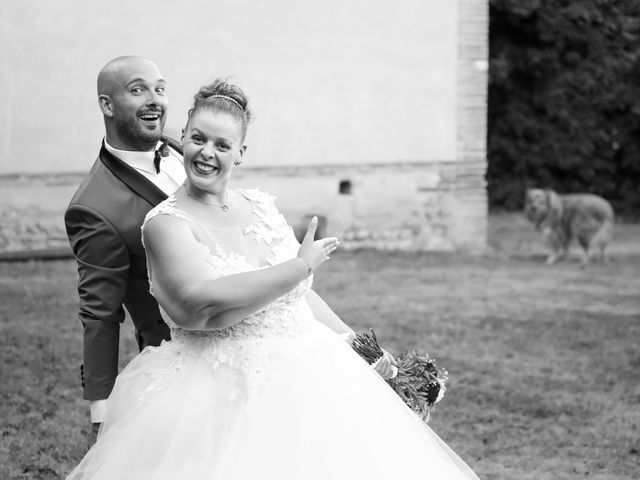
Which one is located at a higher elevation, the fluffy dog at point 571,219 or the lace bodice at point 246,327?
the lace bodice at point 246,327

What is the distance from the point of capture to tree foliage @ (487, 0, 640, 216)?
19.6 m

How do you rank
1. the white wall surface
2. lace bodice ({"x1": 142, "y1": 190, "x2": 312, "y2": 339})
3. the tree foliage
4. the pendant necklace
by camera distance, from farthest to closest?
the tree foliage
the white wall surface
the pendant necklace
lace bodice ({"x1": 142, "y1": 190, "x2": 312, "y2": 339})

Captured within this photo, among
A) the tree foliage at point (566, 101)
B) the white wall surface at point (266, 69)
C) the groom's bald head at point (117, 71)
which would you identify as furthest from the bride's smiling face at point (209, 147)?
the tree foliage at point (566, 101)

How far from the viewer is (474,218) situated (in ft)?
45.2

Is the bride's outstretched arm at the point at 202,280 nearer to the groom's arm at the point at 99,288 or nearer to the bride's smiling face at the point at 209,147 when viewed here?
the bride's smiling face at the point at 209,147

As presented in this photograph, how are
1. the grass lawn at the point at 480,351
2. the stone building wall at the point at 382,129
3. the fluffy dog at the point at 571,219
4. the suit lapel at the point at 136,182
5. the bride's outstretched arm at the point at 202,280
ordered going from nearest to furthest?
the bride's outstretched arm at the point at 202,280 < the suit lapel at the point at 136,182 < the grass lawn at the point at 480,351 < the stone building wall at the point at 382,129 < the fluffy dog at the point at 571,219

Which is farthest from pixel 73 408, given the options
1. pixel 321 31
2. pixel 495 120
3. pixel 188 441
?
pixel 495 120

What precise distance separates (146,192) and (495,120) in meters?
17.4

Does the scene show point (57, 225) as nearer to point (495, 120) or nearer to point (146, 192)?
point (146, 192)

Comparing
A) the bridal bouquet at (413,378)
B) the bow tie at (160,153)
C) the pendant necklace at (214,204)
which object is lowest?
the bridal bouquet at (413,378)

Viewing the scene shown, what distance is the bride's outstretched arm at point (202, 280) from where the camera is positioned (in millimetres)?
2745

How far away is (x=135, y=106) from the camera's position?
333 cm

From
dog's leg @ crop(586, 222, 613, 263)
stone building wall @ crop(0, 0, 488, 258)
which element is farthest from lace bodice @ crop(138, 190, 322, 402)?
dog's leg @ crop(586, 222, 613, 263)

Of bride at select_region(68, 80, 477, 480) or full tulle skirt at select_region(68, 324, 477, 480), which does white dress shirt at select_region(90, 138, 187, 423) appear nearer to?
bride at select_region(68, 80, 477, 480)
